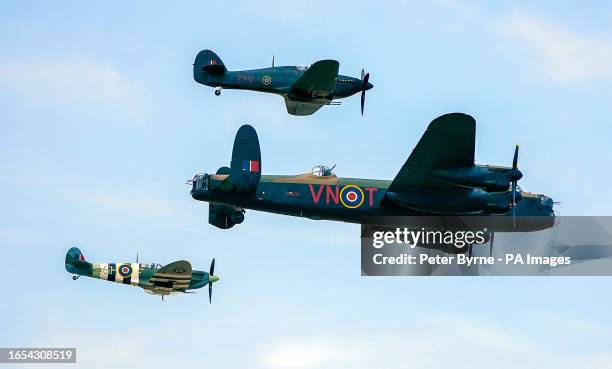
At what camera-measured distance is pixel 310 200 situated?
127 ft

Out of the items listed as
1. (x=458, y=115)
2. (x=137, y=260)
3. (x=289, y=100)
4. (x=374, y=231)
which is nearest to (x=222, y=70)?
(x=289, y=100)

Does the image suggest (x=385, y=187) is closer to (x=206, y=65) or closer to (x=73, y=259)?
(x=206, y=65)

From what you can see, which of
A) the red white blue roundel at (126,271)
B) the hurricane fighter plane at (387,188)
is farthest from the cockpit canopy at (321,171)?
the red white blue roundel at (126,271)

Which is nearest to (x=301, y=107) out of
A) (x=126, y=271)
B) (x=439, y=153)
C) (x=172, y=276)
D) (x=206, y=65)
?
(x=206, y=65)

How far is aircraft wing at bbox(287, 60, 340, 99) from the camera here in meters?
49.8

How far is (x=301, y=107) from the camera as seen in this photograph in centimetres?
5247

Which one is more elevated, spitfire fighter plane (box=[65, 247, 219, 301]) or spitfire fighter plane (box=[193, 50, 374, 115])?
spitfire fighter plane (box=[193, 50, 374, 115])

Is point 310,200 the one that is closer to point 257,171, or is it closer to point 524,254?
point 257,171

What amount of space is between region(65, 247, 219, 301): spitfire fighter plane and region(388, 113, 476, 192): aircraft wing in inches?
624

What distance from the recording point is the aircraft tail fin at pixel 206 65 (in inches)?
2057

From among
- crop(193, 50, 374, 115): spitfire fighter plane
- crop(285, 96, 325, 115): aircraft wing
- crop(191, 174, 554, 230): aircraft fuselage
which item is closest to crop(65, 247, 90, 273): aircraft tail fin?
crop(193, 50, 374, 115): spitfire fighter plane

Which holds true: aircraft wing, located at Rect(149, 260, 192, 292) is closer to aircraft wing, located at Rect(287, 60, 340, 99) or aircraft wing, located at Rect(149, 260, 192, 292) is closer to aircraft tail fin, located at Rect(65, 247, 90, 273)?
aircraft tail fin, located at Rect(65, 247, 90, 273)

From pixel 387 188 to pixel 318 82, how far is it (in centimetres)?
1222

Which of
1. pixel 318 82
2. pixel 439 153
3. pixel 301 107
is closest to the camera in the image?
pixel 439 153
